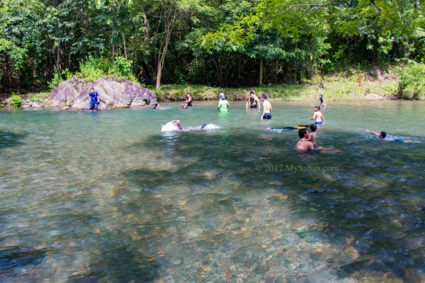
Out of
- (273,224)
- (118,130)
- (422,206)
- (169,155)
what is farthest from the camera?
(118,130)

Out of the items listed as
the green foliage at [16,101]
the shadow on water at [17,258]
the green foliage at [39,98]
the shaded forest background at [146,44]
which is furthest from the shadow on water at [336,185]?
the green foliage at [16,101]

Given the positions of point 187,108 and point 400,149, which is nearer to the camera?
point 400,149

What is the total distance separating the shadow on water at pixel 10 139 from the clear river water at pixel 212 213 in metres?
0.95

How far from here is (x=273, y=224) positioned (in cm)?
486

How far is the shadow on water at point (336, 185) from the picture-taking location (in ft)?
13.3

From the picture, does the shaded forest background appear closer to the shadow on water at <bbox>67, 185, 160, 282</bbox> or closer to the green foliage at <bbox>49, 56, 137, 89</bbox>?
the green foliage at <bbox>49, 56, 137, 89</bbox>

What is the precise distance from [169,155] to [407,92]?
29.2m

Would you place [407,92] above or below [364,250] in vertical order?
above

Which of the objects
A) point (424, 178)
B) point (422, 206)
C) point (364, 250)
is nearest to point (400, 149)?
point (424, 178)

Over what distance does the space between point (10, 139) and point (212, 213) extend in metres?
10.7

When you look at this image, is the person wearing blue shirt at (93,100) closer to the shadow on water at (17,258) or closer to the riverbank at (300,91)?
the riverbank at (300,91)

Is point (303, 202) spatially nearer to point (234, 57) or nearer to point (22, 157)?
point (22, 157)

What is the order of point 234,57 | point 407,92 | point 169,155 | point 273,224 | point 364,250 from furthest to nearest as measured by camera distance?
point 234,57 → point 407,92 → point 169,155 → point 273,224 → point 364,250

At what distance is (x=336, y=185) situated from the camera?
21.5ft
